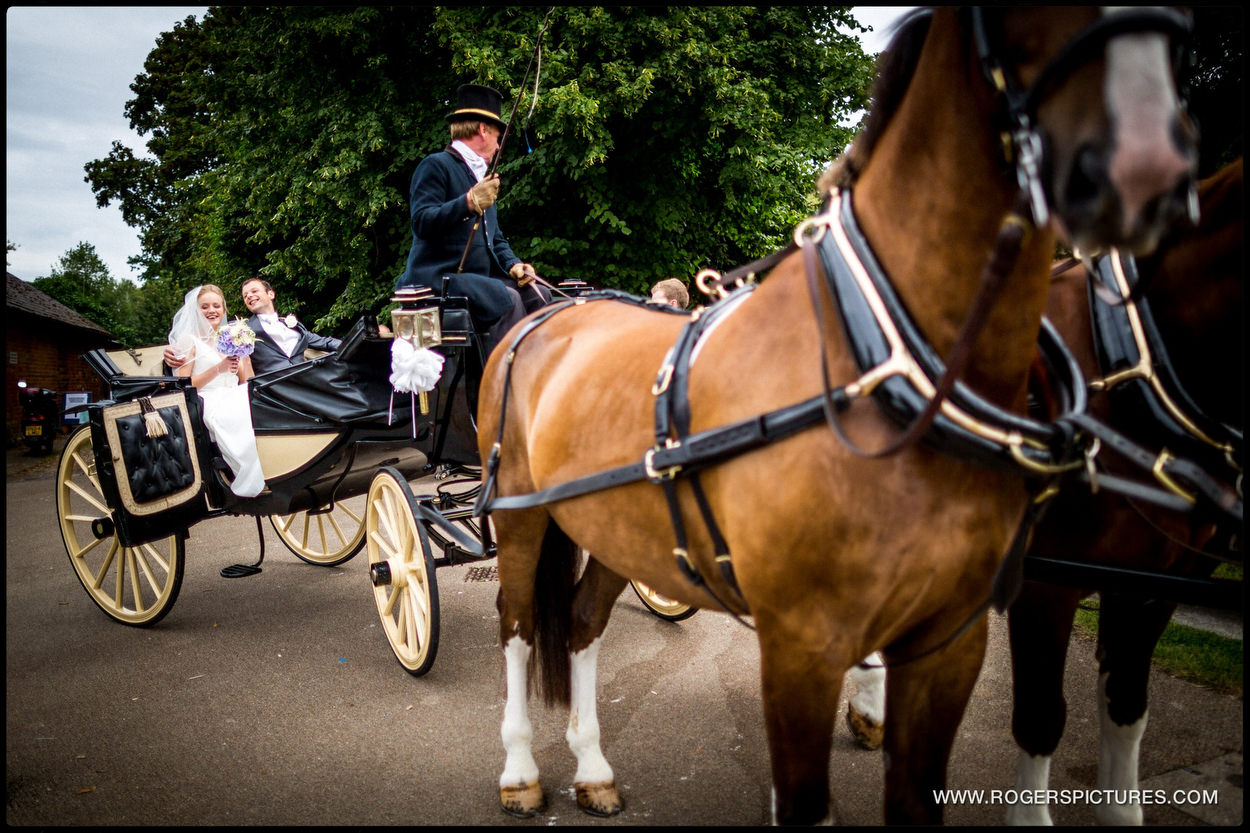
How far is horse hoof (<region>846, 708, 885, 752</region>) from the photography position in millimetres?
3051

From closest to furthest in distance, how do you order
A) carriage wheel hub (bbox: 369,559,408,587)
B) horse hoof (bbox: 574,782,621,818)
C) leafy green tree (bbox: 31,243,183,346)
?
1. horse hoof (bbox: 574,782,621,818)
2. carriage wheel hub (bbox: 369,559,408,587)
3. leafy green tree (bbox: 31,243,183,346)

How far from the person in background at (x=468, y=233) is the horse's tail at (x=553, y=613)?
1.14m

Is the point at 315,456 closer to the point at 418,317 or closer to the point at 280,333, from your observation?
the point at 418,317

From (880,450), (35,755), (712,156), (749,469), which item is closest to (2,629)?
(35,755)

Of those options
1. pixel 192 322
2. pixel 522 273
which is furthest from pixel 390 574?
pixel 192 322

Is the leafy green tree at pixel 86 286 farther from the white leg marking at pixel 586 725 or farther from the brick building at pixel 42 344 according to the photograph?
the white leg marking at pixel 586 725

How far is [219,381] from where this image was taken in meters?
5.23

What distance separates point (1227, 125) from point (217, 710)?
5.64m

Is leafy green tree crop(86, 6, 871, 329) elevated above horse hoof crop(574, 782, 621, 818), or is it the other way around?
leafy green tree crop(86, 6, 871, 329)

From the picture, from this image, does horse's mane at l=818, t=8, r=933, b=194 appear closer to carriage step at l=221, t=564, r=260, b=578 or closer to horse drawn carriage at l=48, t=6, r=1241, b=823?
horse drawn carriage at l=48, t=6, r=1241, b=823

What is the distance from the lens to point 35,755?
3.14 metres

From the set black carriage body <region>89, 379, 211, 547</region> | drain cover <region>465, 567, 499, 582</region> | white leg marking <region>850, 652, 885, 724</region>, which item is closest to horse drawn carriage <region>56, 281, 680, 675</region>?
black carriage body <region>89, 379, 211, 547</region>

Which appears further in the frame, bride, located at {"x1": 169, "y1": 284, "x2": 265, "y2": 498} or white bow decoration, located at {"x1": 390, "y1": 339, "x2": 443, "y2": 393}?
bride, located at {"x1": 169, "y1": 284, "x2": 265, "y2": 498}

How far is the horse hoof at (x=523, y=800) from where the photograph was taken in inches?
105
